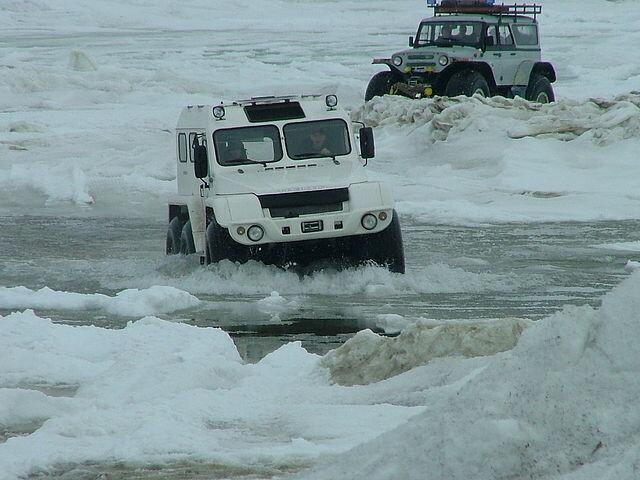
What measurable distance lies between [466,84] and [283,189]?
528 inches

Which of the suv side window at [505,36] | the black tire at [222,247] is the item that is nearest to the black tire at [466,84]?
the suv side window at [505,36]

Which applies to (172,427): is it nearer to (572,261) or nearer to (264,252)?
(264,252)

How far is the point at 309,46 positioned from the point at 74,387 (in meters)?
44.4

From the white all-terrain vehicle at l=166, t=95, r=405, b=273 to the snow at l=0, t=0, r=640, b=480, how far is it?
10.2 inches

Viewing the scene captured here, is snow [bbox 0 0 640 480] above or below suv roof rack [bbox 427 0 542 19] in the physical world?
below

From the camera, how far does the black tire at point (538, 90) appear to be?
82.6ft

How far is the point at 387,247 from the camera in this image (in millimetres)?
10914

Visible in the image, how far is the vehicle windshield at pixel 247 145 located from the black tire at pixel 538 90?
1455 cm

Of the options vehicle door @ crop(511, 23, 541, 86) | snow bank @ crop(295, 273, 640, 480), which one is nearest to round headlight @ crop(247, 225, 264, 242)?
snow bank @ crop(295, 273, 640, 480)

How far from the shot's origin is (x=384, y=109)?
918 inches

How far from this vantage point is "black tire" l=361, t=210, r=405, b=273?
10.9 metres

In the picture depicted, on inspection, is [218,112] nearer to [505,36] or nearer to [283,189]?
[283,189]

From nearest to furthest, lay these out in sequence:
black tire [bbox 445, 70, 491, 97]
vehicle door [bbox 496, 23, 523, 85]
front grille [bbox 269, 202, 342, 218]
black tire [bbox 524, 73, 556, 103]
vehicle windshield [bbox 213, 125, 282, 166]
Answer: front grille [bbox 269, 202, 342, 218], vehicle windshield [bbox 213, 125, 282, 166], black tire [bbox 445, 70, 491, 97], vehicle door [bbox 496, 23, 523, 85], black tire [bbox 524, 73, 556, 103]

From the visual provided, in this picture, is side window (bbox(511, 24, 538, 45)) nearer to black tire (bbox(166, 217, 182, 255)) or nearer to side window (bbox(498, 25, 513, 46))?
side window (bbox(498, 25, 513, 46))
